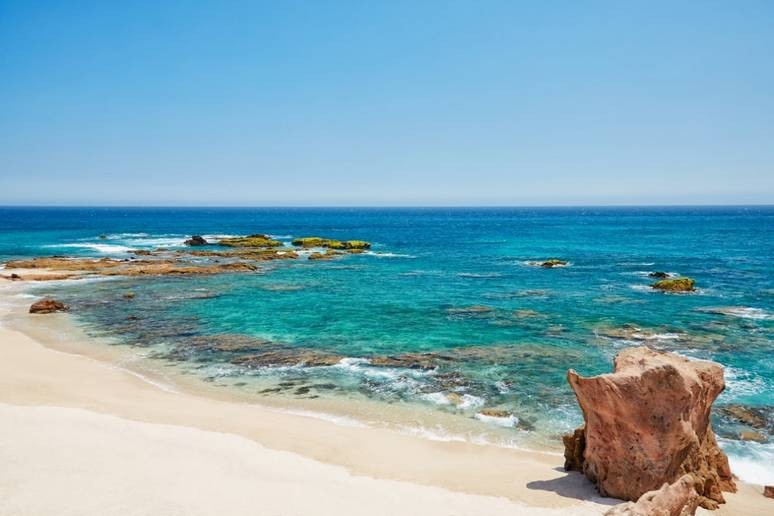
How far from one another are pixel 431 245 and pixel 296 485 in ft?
264

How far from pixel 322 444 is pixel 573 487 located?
6.89m

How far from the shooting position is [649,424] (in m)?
11.2

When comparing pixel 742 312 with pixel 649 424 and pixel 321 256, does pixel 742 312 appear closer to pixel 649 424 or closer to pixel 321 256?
pixel 649 424

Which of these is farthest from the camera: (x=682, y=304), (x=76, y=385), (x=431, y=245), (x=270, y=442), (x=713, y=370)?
(x=431, y=245)

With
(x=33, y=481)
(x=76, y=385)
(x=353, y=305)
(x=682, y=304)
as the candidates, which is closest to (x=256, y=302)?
(x=353, y=305)

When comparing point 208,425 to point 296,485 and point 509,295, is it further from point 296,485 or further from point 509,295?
point 509,295

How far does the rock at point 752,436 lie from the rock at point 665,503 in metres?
8.51

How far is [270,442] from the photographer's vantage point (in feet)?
49.4

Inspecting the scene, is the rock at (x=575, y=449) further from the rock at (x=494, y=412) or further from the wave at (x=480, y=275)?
the wave at (x=480, y=275)

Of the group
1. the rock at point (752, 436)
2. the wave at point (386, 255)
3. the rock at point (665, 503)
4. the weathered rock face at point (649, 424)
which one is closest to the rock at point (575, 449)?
the weathered rock face at point (649, 424)

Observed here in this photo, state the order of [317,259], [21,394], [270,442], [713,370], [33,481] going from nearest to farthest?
[33,481] < [713,370] < [270,442] < [21,394] < [317,259]

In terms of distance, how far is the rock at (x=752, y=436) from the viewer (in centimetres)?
1628

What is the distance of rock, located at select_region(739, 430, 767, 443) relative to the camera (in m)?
16.3

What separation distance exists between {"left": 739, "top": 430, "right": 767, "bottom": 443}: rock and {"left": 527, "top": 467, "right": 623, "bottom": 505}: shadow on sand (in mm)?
7339
